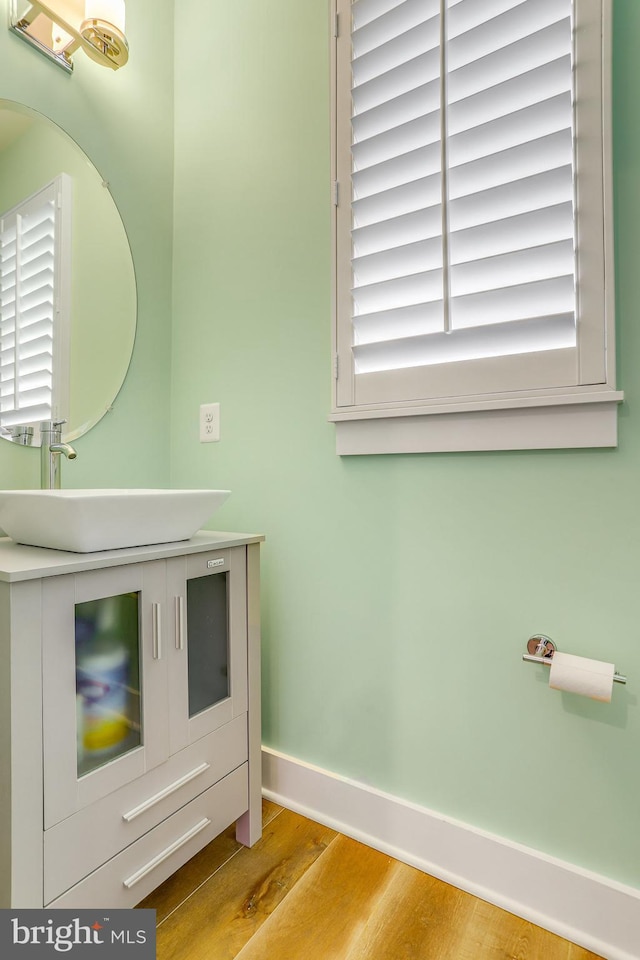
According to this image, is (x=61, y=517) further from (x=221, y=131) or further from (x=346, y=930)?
(x=221, y=131)

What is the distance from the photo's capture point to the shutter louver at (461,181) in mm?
1017

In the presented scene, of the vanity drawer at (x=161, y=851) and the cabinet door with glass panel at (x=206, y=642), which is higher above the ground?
the cabinet door with glass panel at (x=206, y=642)

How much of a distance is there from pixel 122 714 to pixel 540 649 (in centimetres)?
83

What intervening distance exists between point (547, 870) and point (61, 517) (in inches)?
46.3

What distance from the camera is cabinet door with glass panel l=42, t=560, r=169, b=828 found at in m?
0.85

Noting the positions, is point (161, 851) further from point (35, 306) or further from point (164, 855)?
point (35, 306)

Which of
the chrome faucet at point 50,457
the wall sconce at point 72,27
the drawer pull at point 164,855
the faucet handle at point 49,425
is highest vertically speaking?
the wall sconce at point 72,27

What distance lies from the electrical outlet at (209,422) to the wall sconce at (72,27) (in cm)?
92

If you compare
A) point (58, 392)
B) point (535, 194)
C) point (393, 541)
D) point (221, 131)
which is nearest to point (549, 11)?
point (535, 194)

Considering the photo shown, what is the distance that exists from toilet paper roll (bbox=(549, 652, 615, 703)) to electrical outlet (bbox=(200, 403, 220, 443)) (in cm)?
109

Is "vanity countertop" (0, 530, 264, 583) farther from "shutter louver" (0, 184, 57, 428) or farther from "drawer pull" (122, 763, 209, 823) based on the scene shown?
"drawer pull" (122, 763, 209, 823)

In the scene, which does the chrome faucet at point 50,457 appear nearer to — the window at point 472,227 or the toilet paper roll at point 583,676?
the window at point 472,227

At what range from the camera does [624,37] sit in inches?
38.3

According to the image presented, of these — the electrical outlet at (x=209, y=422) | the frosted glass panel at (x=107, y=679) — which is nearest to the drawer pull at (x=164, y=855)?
the frosted glass panel at (x=107, y=679)
